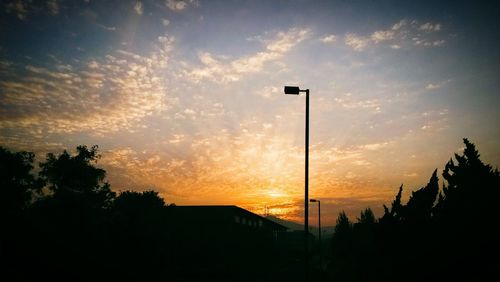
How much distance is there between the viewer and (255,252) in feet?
140

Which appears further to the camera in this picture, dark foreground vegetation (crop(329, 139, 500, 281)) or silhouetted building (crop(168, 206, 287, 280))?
silhouetted building (crop(168, 206, 287, 280))

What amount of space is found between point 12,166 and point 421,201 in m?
72.4

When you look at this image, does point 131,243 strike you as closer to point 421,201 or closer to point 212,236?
point 212,236

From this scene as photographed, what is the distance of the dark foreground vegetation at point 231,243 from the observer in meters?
11.2

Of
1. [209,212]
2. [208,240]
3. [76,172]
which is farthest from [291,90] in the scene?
[76,172]

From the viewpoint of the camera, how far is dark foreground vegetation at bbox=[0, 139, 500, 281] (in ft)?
36.6

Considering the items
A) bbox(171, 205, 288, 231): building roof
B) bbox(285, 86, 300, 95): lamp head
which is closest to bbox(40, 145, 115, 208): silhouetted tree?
bbox(171, 205, 288, 231): building roof

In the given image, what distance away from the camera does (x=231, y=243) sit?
3550 cm

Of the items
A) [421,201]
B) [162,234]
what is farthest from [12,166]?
[421,201]

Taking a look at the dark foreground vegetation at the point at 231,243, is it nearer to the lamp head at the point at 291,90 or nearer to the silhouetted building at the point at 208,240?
the silhouetted building at the point at 208,240

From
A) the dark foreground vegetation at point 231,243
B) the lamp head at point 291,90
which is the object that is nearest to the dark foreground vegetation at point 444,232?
the dark foreground vegetation at point 231,243

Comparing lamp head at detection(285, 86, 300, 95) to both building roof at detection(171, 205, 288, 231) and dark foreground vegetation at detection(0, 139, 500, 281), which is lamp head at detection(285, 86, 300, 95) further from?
building roof at detection(171, 205, 288, 231)

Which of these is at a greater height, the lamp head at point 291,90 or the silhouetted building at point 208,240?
the lamp head at point 291,90

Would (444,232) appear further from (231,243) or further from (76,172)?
(76,172)
